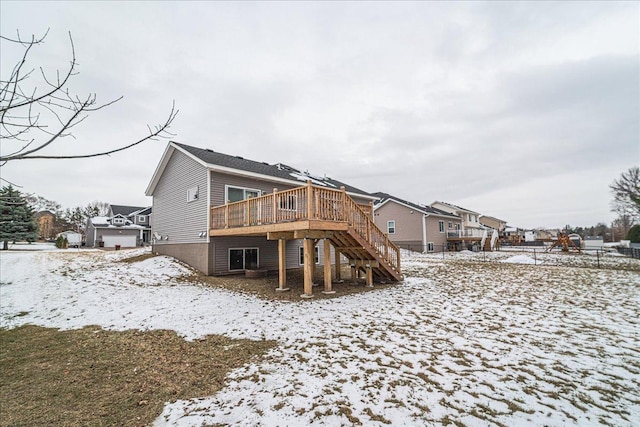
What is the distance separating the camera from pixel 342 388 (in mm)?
3576

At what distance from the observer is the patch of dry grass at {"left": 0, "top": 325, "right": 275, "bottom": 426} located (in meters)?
3.32

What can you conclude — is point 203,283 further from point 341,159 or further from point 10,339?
point 341,159

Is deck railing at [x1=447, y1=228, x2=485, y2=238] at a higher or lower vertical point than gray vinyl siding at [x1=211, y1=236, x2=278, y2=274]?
higher

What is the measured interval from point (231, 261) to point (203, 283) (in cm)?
206

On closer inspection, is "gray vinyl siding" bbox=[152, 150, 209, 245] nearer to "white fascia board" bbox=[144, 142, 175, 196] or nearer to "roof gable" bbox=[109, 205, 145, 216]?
"white fascia board" bbox=[144, 142, 175, 196]

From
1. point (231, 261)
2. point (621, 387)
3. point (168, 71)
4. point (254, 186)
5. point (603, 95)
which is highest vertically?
point (603, 95)

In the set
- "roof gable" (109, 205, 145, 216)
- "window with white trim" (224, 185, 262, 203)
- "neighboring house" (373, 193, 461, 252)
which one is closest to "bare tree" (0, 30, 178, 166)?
"window with white trim" (224, 185, 262, 203)

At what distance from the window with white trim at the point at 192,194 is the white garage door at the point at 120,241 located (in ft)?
78.7

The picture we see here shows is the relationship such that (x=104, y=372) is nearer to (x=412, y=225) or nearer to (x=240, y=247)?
(x=240, y=247)

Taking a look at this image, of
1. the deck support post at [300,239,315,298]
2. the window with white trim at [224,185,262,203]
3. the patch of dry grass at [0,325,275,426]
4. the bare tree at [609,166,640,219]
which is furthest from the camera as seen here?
the bare tree at [609,166,640,219]

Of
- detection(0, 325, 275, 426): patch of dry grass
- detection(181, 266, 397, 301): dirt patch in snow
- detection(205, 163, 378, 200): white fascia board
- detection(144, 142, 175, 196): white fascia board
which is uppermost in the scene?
detection(144, 142, 175, 196): white fascia board

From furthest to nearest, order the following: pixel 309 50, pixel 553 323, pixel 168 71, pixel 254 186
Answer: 1. pixel 254 186
2. pixel 309 50
3. pixel 553 323
4. pixel 168 71

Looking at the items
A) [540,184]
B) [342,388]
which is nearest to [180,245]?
[342,388]

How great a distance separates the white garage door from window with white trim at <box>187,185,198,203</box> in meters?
24.0
